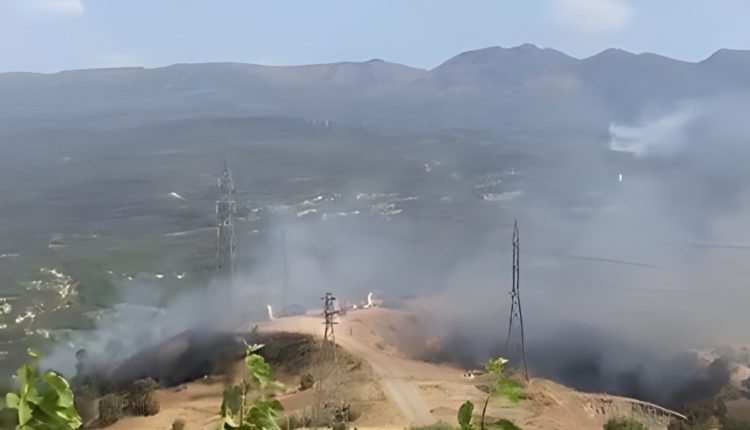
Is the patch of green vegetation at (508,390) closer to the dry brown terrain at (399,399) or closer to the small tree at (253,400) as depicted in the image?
the small tree at (253,400)

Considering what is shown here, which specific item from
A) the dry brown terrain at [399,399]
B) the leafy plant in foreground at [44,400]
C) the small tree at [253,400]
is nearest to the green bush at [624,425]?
the dry brown terrain at [399,399]

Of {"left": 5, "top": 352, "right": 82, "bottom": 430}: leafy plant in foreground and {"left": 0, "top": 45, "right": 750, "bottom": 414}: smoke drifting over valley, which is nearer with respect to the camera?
{"left": 5, "top": 352, "right": 82, "bottom": 430}: leafy plant in foreground

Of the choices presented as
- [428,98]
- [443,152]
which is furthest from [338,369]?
[428,98]

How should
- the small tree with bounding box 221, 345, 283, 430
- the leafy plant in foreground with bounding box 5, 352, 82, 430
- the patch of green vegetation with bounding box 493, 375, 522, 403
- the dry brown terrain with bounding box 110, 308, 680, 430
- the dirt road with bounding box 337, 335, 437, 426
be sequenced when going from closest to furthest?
the leafy plant in foreground with bounding box 5, 352, 82, 430, the small tree with bounding box 221, 345, 283, 430, the patch of green vegetation with bounding box 493, 375, 522, 403, the dry brown terrain with bounding box 110, 308, 680, 430, the dirt road with bounding box 337, 335, 437, 426

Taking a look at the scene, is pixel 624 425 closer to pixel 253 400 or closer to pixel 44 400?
pixel 253 400

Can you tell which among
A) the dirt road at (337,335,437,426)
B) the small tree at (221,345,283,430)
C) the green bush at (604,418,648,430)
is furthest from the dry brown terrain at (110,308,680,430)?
the small tree at (221,345,283,430)

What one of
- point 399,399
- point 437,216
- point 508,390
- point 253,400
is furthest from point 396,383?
point 437,216

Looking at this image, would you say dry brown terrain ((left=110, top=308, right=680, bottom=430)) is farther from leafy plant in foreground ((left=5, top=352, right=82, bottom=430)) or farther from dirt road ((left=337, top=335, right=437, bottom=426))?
leafy plant in foreground ((left=5, top=352, right=82, bottom=430))

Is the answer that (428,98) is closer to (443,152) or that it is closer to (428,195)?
(443,152)

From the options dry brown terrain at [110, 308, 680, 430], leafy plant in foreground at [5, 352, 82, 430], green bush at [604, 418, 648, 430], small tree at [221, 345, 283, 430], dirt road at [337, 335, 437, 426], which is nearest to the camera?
leafy plant in foreground at [5, 352, 82, 430]
